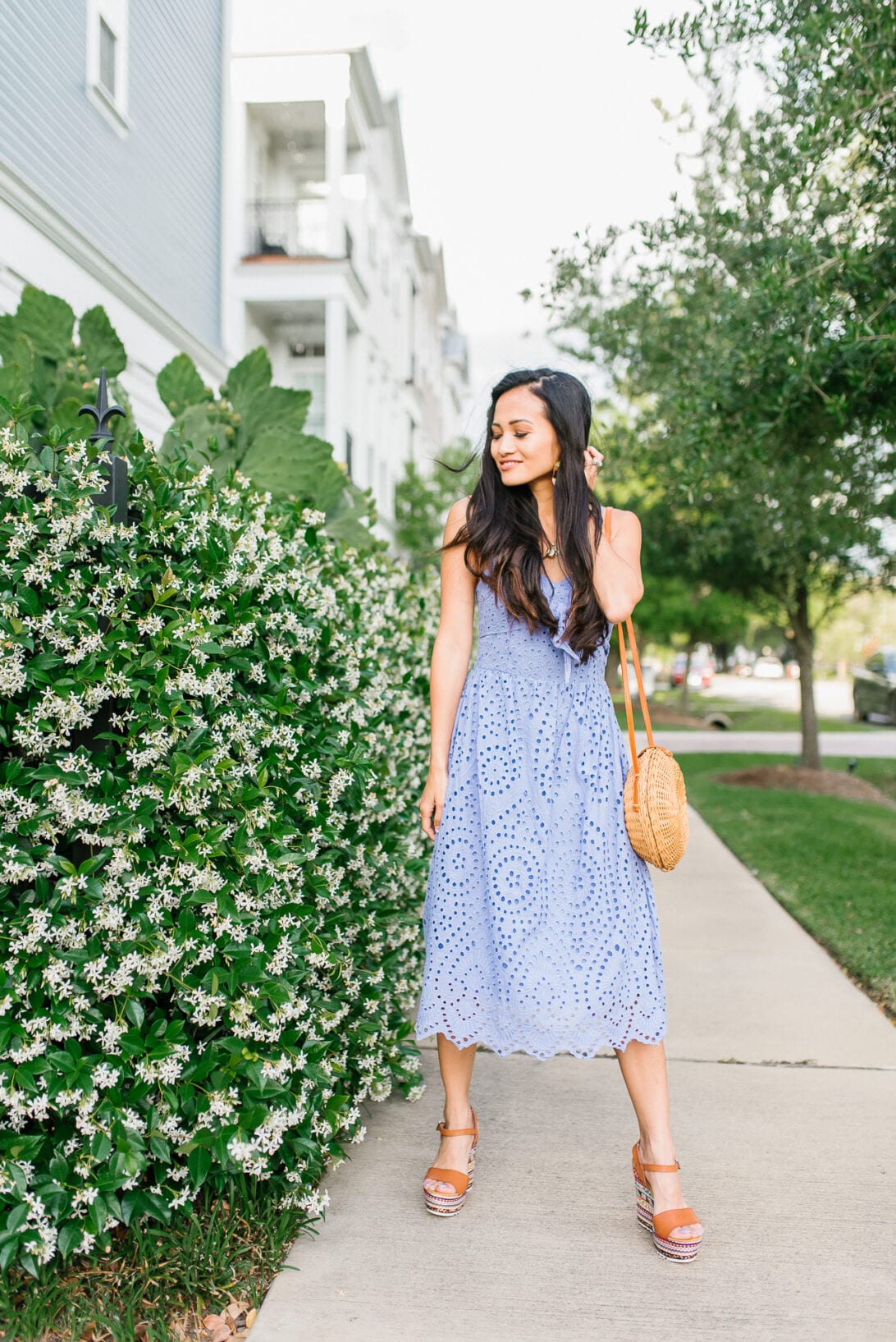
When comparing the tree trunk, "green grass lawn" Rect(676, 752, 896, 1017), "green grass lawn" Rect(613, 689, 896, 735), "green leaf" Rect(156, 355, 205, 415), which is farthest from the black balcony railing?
"green leaf" Rect(156, 355, 205, 415)

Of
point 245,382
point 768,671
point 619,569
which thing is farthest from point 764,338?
point 768,671

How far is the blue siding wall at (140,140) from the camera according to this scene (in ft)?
21.7

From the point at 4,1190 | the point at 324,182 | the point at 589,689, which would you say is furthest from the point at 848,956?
the point at 324,182

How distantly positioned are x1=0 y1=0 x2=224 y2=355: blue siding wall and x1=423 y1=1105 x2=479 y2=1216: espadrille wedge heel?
230 inches

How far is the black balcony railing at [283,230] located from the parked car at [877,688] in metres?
14.6

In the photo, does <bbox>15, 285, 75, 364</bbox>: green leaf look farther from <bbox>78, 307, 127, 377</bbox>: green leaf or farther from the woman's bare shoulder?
the woman's bare shoulder

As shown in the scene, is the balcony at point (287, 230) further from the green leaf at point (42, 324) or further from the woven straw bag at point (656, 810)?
the woven straw bag at point (656, 810)

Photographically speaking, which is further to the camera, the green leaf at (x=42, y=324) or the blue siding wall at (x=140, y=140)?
the blue siding wall at (x=140, y=140)

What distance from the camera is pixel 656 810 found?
2.61 m

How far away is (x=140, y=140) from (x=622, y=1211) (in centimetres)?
831

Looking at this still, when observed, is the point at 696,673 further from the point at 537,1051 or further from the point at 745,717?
the point at 537,1051

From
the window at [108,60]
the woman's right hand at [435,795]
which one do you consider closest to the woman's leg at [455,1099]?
the woman's right hand at [435,795]

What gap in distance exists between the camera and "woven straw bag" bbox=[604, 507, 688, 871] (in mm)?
2604

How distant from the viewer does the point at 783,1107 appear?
3.35 meters
